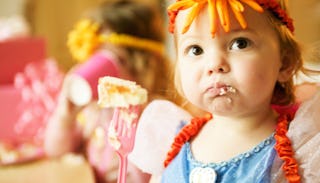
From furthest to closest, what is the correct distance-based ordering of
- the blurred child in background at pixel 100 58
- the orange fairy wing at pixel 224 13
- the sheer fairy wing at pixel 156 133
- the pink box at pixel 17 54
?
1. the pink box at pixel 17 54
2. the blurred child in background at pixel 100 58
3. the sheer fairy wing at pixel 156 133
4. the orange fairy wing at pixel 224 13

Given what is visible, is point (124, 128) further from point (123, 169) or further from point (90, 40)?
point (90, 40)

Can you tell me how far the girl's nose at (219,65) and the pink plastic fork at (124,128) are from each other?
0.10 m

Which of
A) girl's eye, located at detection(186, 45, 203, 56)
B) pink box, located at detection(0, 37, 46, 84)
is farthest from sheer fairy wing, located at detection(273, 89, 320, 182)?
pink box, located at detection(0, 37, 46, 84)

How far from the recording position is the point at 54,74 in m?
1.15

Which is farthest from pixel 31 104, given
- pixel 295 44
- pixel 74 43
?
pixel 295 44

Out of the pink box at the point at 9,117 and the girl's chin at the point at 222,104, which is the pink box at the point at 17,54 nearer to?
the pink box at the point at 9,117

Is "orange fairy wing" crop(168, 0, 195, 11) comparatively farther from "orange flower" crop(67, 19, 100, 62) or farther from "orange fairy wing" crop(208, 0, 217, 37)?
"orange flower" crop(67, 19, 100, 62)

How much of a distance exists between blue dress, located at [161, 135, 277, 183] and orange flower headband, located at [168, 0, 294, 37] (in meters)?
0.12

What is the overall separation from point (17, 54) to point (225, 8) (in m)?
0.88

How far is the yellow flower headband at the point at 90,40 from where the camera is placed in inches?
36.2

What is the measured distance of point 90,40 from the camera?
0.92 meters

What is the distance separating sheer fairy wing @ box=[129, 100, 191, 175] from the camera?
0.55m

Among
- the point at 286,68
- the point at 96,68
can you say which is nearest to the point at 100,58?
the point at 96,68

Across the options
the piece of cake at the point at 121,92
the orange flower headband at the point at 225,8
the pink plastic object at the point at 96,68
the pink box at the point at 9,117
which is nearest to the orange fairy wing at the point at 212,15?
the orange flower headband at the point at 225,8
